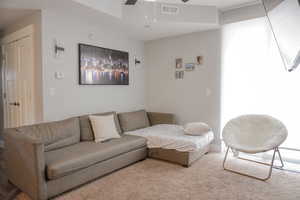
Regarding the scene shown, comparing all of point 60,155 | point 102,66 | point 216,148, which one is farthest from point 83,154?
point 216,148

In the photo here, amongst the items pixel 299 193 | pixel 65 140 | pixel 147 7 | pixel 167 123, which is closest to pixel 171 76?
pixel 167 123

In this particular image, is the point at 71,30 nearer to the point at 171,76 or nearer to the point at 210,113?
the point at 171,76

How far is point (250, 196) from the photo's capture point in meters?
2.12

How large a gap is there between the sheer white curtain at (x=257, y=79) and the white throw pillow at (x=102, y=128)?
2.07m

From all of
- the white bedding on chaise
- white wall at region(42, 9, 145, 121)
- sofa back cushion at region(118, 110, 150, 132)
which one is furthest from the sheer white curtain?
white wall at region(42, 9, 145, 121)

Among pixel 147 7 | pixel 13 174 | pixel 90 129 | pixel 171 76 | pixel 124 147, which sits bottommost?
pixel 13 174

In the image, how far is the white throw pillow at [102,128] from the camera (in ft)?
9.70

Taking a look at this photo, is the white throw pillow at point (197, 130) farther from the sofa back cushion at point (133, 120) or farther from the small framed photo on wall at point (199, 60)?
the small framed photo on wall at point (199, 60)

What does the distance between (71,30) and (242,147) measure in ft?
10.2

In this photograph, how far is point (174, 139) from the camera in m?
2.99

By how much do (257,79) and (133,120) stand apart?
234 centimetres

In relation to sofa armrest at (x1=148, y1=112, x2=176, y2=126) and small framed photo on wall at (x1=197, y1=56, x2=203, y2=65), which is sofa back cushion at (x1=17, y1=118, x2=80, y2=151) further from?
small framed photo on wall at (x1=197, y1=56, x2=203, y2=65)

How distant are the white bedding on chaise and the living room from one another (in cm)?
2

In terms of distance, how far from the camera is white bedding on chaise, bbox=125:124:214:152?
289cm
